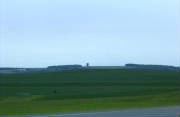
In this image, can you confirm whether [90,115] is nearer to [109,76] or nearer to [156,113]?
[156,113]

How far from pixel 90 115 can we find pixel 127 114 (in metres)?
1.25

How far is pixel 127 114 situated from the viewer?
1555cm

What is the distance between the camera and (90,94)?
35.5 meters

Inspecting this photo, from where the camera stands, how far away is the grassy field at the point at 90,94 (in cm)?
2148

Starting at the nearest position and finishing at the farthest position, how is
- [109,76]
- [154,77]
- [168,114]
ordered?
[168,114], [154,77], [109,76]

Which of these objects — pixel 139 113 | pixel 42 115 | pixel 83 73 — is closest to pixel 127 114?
pixel 139 113

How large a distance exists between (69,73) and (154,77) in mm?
14480

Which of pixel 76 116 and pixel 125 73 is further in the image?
pixel 125 73

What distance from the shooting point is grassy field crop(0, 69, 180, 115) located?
21.5 meters

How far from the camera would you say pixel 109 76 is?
60312 mm

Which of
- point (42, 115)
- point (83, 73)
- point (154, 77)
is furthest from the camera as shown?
point (83, 73)

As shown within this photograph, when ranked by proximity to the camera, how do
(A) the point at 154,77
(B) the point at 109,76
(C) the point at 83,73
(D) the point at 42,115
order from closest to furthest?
(D) the point at 42,115, (A) the point at 154,77, (B) the point at 109,76, (C) the point at 83,73

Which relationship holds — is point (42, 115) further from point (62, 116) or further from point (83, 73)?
point (83, 73)

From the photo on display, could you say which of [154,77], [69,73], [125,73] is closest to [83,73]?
[69,73]
